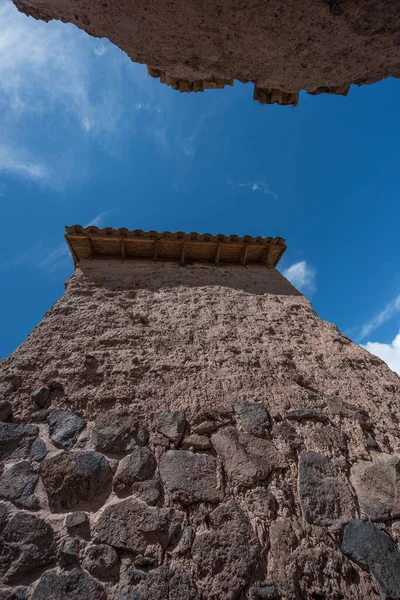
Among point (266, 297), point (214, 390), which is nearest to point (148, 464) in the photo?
point (214, 390)

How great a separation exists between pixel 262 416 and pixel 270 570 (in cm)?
101

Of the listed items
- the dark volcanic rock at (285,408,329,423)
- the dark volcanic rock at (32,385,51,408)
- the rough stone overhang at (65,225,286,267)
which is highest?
the rough stone overhang at (65,225,286,267)

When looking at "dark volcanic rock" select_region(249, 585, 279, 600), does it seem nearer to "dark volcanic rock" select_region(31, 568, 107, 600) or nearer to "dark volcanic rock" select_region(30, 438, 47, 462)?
"dark volcanic rock" select_region(31, 568, 107, 600)

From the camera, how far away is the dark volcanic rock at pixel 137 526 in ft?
6.10

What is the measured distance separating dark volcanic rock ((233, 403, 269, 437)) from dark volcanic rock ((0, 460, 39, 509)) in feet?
4.95

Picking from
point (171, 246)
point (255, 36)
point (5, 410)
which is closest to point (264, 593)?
point (5, 410)

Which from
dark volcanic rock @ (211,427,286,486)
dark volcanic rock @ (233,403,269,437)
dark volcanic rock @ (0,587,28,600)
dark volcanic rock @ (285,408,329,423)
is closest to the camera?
dark volcanic rock @ (0,587,28,600)

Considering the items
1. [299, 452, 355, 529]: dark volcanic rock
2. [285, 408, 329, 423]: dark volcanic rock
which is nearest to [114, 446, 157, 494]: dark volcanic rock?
[299, 452, 355, 529]: dark volcanic rock

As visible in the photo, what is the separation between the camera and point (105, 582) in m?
1.72

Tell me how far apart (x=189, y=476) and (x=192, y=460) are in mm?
119

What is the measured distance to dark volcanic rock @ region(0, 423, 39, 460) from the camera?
2240 mm

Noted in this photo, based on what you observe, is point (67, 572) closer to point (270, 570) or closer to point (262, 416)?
point (270, 570)

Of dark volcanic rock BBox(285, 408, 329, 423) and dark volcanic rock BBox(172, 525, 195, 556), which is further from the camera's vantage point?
dark volcanic rock BBox(285, 408, 329, 423)

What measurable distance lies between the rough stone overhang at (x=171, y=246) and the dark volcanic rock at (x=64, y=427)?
2.68 metres
